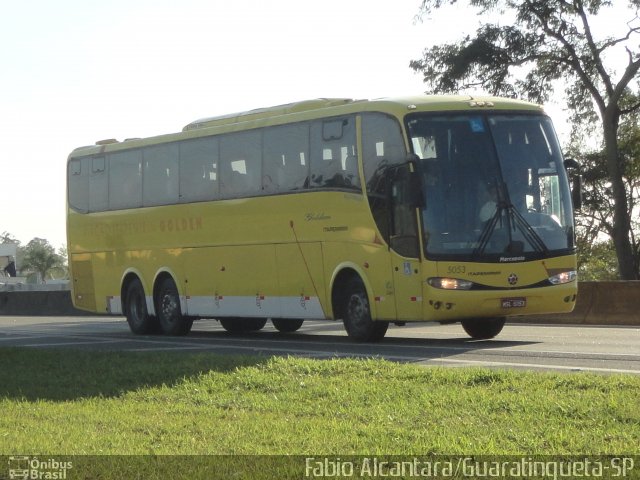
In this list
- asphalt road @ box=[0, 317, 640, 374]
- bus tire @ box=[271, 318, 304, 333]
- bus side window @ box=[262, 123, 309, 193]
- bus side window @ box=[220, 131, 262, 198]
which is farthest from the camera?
bus tire @ box=[271, 318, 304, 333]

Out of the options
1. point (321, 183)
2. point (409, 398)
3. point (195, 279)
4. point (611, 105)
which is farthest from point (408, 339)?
point (611, 105)

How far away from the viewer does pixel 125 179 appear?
28.6 metres

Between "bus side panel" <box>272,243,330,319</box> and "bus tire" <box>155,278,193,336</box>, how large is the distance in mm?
3639

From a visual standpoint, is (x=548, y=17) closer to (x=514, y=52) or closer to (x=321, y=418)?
(x=514, y=52)

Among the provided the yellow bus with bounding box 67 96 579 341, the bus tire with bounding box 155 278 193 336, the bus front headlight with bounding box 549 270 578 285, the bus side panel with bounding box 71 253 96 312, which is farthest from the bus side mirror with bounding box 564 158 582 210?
the bus side panel with bounding box 71 253 96 312

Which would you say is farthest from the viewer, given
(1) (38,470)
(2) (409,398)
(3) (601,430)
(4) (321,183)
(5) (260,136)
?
(5) (260,136)

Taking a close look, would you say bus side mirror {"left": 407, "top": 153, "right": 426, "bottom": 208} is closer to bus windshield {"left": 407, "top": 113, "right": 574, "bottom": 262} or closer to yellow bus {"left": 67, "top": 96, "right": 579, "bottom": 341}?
yellow bus {"left": 67, "top": 96, "right": 579, "bottom": 341}

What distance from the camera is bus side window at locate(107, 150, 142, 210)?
1109 inches

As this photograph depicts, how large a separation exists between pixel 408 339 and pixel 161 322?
6492 millimetres

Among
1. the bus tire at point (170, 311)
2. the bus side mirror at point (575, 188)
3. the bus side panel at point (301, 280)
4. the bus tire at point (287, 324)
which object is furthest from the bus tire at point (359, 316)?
the bus tire at point (170, 311)

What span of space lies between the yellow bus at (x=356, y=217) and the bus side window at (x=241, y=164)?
0.04 meters

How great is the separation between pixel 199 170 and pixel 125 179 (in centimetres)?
300

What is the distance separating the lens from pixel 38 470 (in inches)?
346

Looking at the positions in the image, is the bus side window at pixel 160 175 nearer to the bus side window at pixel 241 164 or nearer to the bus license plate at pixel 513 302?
the bus side window at pixel 241 164
